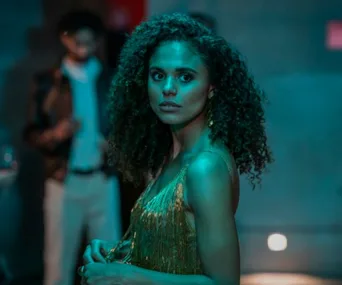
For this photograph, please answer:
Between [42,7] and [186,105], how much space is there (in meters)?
3.49

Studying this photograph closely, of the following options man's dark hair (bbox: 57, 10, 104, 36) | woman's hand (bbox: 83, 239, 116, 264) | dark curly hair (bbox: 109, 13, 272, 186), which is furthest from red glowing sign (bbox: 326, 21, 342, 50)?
woman's hand (bbox: 83, 239, 116, 264)

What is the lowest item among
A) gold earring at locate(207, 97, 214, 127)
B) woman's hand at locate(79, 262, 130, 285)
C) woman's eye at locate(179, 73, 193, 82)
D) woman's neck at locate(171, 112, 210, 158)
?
woman's hand at locate(79, 262, 130, 285)

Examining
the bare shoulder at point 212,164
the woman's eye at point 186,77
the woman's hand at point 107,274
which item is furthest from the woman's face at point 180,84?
the woman's hand at point 107,274

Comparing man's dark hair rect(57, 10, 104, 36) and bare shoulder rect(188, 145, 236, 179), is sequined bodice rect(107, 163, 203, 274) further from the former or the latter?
man's dark hair rect(57, 10, 104, 36)

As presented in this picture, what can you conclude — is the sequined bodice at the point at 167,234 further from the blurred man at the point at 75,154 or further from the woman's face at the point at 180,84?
the blurred man at the point at 75,154

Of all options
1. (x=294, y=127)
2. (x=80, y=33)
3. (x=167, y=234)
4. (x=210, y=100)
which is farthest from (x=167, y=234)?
(x=294, y=127)

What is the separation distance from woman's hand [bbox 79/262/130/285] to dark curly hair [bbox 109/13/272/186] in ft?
1.34

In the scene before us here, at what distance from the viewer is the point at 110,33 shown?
5.00 meters

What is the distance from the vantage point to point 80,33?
470 cm

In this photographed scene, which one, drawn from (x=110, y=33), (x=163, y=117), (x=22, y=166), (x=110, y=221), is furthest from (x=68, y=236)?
(x=163, y=117)

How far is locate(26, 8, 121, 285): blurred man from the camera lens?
15.0ft

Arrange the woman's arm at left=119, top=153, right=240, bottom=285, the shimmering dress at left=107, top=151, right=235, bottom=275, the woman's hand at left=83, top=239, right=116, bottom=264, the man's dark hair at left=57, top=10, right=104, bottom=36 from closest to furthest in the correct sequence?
1. the woman's arm at left=119, top=153, right=240, bottom=285
2. the shimmering dress at left=107, top=151, right=235, bottom=275
3. the woman's hand at left=83, top=239, right=116, bottom=264
4. the man's dark hair at left=57, top=10, right=104, bottom=36

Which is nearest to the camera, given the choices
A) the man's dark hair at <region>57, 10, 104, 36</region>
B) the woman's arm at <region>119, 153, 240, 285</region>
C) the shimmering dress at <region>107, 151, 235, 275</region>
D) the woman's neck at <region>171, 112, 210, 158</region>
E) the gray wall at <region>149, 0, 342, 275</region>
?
the woman's arm at <region>119, 153, 240, 285</region>

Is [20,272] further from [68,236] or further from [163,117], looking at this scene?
[163,117]
